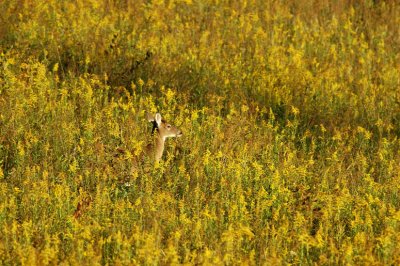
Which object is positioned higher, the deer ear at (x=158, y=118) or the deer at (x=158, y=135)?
the deer ear at (x=158, y=118)

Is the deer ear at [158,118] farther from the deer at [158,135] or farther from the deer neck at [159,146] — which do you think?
the deer neck at [159,146]

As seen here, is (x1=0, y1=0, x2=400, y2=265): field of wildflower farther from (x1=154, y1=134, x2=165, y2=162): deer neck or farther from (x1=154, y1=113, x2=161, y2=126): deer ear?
(x1=154, y1=113, x2=161, y2=126): deer ear

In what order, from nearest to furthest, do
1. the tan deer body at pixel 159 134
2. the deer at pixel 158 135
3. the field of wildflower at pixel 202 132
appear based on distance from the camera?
the field of wildflower at pixel 202 132, the deer at pixel 158 135, the tan deer body at pixel 159 134

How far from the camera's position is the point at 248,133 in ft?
33.3

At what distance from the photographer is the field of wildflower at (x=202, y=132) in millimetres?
7297

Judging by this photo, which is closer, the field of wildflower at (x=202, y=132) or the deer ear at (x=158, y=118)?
the field of wildflower at (x=202, y=132)

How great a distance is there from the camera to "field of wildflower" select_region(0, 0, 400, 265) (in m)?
7.30

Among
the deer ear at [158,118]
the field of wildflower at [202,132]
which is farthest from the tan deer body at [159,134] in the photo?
the field of wildflower at [202,132]

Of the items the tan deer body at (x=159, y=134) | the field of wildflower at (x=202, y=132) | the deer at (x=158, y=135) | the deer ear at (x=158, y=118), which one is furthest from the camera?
the deer ear at (x=158, y=118)

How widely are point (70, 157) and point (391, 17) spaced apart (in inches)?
322

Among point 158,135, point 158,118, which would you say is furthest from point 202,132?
point 158,135

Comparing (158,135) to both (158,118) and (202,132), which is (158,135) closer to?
(158,118)

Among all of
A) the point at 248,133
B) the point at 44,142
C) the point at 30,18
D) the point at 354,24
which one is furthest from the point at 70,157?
the point at 354,24

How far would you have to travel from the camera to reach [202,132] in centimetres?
996
